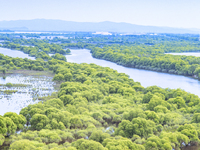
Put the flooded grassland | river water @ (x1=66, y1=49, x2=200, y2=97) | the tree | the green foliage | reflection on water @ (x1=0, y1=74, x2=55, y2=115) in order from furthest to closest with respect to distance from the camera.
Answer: river water @ (x1=66, y1=49, x2=200, y2=97)
the flooded grassland
reflection on water @ (x1=0, y1=74, x2=55, y2=115)
the tree
the green foliage

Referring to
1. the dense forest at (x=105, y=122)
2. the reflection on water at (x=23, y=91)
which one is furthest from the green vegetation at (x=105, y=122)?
the reflection on water at (x=23, y=91)

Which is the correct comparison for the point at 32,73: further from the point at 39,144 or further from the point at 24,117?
the point at 39,144

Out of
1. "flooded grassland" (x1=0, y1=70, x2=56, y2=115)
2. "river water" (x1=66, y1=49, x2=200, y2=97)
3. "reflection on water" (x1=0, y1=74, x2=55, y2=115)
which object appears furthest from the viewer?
"river water" (x1=66, y1=49, x2=200, y2=97)

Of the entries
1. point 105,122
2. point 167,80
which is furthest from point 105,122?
point 167,80

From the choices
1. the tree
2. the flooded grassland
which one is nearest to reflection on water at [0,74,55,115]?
the flooded grassland

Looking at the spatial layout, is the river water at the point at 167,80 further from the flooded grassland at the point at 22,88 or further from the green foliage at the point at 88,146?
the green foliage at the point at 88,146

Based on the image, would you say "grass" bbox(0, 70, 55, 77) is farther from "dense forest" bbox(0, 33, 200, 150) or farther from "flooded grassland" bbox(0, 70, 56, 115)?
"dense forest" bbox(0, 33, 200, 150)

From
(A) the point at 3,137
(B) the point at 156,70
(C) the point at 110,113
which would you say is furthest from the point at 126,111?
(B) the point at 156,70

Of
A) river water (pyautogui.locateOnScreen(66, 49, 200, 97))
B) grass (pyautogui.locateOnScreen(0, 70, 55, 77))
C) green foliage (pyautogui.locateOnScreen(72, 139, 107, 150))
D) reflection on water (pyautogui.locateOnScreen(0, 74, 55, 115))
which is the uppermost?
green foliage (pyautogui.locateOnScreen(72, 139, 107, 150))
